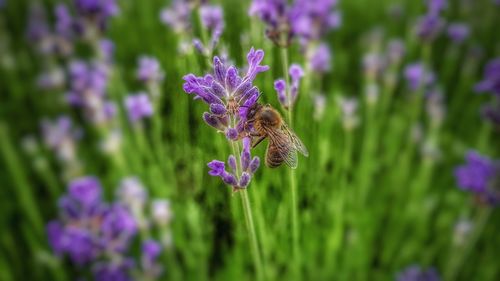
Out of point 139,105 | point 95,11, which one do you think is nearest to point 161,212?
point 139,105

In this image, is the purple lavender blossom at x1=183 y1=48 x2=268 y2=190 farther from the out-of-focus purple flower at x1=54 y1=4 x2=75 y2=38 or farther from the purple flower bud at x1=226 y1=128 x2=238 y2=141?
the out-of-focus purple flower at x1=54 y1=4 x2=75 y2=38

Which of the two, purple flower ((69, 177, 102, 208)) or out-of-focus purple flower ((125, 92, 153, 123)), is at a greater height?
out-of-focus purple flower ((125, 92, 153, 123))

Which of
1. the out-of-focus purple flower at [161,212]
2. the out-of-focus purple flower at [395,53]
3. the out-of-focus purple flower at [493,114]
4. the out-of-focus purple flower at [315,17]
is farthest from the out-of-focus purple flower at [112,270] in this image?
the out-of-focus purple flower at [395,53]

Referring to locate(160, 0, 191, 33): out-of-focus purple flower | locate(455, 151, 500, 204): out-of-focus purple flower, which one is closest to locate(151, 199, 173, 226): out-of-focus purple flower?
locate(160, 0, 191, 33): out-of-focus purple flower

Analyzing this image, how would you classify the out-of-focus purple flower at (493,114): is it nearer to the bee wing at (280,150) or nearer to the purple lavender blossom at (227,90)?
the bee wing at (280,150)

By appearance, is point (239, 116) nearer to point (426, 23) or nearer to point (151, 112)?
point (151, 112)

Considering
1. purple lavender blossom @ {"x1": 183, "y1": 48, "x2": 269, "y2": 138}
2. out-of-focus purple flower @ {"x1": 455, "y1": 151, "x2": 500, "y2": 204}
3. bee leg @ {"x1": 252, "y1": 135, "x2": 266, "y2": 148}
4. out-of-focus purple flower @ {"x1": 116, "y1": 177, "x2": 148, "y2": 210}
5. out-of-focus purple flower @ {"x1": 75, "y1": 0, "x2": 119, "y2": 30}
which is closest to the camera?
purple lavender blossom @ {"x1": 183, "y1": 48, "x2": 269, "y2": 138}

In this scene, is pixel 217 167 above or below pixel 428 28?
below

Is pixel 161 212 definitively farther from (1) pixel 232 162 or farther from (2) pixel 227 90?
(2) pixel 227 90
